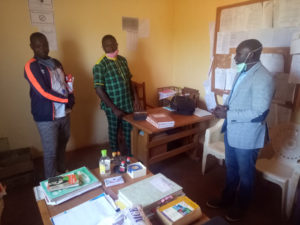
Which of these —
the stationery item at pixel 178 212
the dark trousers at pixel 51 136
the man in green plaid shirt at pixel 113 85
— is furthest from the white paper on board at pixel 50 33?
the stationery item at pixel 178 212

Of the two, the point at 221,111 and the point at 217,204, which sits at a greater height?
the point at 221,111

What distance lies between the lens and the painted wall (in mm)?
2254

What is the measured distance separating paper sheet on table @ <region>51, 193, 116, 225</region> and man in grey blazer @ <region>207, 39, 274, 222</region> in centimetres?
101

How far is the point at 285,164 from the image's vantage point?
6.45 feet

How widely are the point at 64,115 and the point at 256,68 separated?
1.58 m

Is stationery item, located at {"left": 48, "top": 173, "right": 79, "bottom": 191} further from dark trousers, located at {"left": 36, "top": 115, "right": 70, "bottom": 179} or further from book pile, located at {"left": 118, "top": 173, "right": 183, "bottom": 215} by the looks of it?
dark trousers, located at {"left": 36, "top": 115, "right": 70, "bottom": 179}

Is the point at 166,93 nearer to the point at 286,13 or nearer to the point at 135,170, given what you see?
the point at 286,13

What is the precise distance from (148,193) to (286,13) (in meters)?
2.05

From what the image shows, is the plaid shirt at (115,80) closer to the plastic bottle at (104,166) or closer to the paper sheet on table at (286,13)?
the plastic bottle at (104,166)

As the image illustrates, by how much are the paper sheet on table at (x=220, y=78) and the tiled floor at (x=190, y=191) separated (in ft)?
3.13

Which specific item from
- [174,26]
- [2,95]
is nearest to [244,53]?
[174,26]

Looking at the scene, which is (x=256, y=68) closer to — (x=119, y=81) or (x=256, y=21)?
A: (x=256, y=21)

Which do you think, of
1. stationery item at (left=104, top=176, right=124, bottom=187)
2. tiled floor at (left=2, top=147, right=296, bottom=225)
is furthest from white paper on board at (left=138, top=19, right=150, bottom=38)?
stationery item at (left=104, top=176, right=124, bottom=187)

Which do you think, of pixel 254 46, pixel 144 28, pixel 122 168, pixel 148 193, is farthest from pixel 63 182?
pixel 144 28
